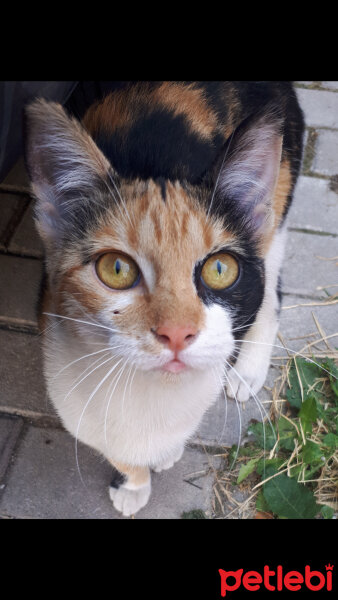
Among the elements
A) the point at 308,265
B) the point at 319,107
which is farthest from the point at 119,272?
the point at 319,107

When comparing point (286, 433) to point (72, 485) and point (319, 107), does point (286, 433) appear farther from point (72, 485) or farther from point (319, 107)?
point (319, 107)

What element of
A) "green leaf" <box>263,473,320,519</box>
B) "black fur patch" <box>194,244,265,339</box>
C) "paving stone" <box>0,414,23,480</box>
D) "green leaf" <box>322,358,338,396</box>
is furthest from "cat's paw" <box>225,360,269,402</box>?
"paving stone" <box>0,414,23,480</box>

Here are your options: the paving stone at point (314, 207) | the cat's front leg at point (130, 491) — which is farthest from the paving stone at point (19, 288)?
the paving stone at point (314, 207)

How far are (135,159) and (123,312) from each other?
0.49 m

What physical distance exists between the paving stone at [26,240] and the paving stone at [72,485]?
0.78m

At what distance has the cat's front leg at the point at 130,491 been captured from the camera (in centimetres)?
181

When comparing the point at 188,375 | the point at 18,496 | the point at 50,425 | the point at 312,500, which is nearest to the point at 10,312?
the point at 50,425

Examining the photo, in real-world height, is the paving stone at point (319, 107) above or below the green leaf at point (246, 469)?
above

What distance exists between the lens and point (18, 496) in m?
1.87

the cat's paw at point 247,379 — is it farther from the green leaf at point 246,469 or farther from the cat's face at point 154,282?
the cat's face at point 154,282

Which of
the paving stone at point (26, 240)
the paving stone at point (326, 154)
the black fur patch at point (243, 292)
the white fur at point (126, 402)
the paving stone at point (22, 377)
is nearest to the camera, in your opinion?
the black fur patch at point (243, 292)

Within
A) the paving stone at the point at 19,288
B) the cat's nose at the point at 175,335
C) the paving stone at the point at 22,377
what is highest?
the cat's nose at the point at 175,335

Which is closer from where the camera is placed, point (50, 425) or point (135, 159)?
point (135, 159)
